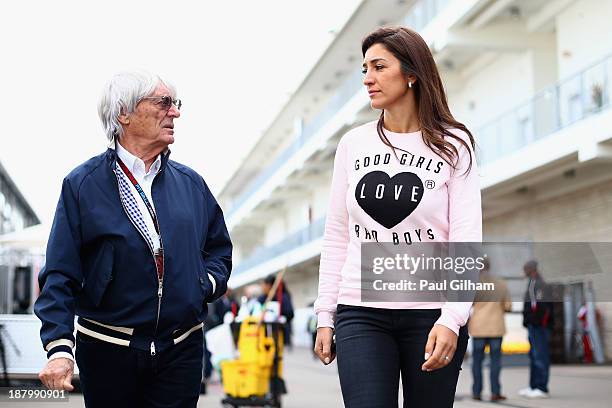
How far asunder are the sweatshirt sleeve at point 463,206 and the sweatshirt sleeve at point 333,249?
43 cm

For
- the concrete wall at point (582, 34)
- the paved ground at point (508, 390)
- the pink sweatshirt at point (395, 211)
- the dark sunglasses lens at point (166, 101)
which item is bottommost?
the paved ground at point (508, 390)

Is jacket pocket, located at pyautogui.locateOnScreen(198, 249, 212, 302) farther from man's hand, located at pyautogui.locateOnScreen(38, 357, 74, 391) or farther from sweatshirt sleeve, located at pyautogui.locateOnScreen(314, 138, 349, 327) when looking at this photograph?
man's hand, located at pyautogui.locateOnScreen(38, 357, 74, 391)

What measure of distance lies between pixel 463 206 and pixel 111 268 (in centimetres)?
129

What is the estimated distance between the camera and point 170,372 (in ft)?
11.7

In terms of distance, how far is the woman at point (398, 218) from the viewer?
347cm

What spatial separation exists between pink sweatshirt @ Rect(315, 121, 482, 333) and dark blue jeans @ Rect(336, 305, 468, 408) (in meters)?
0.05

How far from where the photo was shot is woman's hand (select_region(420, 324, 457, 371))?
11.0 ft

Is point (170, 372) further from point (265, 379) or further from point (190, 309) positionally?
point (265, 379)

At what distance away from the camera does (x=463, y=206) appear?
11.7 feet

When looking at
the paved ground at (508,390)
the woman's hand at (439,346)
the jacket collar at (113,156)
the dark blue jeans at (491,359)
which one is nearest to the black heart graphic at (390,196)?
the woman's hand at (439,346)

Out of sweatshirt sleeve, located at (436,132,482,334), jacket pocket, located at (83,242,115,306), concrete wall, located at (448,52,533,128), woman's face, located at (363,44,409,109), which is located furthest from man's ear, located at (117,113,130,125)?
concrete wall, located at (448,52,533,128)

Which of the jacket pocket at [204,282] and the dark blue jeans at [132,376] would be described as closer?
the dark blue jeans at [132,376]

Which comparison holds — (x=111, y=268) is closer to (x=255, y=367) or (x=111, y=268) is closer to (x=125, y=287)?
(x=125, y=287)

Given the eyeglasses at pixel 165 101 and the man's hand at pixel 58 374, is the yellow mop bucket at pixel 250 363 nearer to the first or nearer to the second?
the eyeglasses at pixel 165 101
